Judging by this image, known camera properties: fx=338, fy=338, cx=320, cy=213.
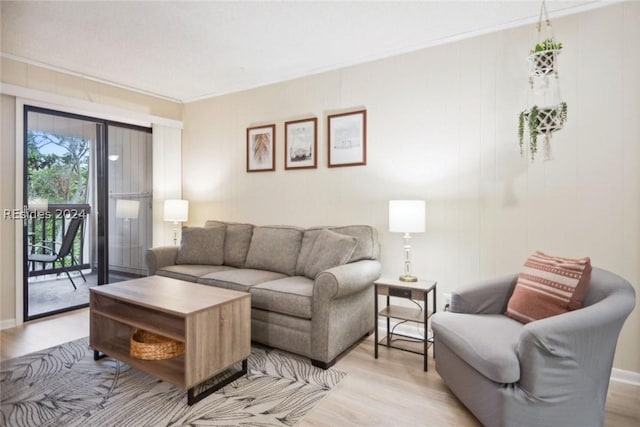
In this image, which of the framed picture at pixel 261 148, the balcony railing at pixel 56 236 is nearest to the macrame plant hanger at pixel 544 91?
the framed picture at pixel 261 148

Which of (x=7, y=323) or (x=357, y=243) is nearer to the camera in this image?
(x=357, y=243)

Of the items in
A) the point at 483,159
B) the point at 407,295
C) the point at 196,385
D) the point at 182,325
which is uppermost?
the point at 483,159

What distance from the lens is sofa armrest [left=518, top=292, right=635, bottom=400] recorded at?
4.71ft

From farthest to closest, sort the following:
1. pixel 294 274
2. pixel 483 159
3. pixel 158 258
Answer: pixel 158 258 → pixel 294 274 → pixel 483 159

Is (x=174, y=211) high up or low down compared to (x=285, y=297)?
up

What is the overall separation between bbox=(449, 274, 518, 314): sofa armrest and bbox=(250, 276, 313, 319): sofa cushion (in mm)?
984

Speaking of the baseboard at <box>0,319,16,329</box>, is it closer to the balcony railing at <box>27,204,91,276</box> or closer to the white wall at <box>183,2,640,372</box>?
the balcony railing at <box>27,204,91,276</box>

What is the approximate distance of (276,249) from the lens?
3.18 metres

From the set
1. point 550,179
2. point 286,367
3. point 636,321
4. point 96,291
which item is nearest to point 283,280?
point 286,367

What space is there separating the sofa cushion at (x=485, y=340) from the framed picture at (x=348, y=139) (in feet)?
5.47

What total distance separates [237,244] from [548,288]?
2649 mm

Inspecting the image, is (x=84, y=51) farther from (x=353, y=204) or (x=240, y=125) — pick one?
(x=353, y=204)

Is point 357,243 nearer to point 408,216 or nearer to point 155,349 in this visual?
point 408,216

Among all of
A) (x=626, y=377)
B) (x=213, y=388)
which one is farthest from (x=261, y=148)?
(x=626, y=377)
